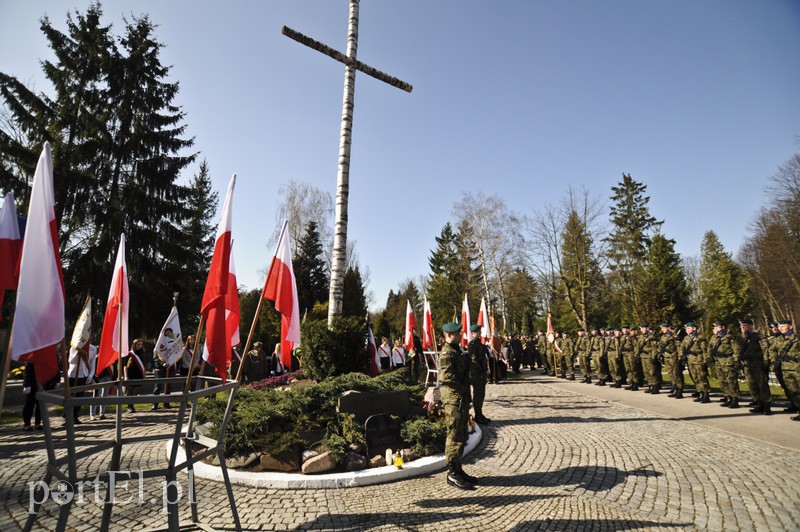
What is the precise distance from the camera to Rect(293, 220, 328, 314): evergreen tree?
3236 cm

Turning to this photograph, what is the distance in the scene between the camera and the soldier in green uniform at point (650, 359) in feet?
43.6

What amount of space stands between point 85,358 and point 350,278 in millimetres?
23996

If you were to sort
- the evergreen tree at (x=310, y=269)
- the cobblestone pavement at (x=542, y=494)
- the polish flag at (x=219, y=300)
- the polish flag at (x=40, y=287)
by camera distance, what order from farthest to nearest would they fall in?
1. the evergreen tree at (x=310, y=269)
2. the cobblestone pavement at (x=542, y=494)
3. the polish flag at (x=219, y=300)
4. the polish flag at (x=40, y=287)

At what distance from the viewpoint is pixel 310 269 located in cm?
3353

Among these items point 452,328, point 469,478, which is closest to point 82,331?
point 452,328

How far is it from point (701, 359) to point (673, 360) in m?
1.11

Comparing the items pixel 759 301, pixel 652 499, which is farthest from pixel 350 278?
pixel 759 301

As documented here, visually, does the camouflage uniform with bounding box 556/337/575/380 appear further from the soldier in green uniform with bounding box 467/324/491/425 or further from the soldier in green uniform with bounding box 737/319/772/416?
the soldier in green uniform with bounding box 467/324/491/425

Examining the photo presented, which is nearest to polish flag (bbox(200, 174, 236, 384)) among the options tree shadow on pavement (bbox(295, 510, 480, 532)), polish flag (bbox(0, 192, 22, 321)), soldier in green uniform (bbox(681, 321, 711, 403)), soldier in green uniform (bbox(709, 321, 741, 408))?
polish flag (bbox(0, 192, 22, 321))

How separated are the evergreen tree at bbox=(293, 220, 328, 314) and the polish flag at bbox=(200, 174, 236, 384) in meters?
28.3

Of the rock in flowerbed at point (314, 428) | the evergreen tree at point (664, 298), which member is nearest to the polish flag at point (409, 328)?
the rock in flowerbed at point (314, 428)

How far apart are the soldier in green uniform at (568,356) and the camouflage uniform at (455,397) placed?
14953mm

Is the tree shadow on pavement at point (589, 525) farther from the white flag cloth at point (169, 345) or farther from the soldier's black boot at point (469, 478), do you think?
the white flag cloth at point (169, 345)

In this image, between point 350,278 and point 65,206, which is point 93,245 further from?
point 350,278
